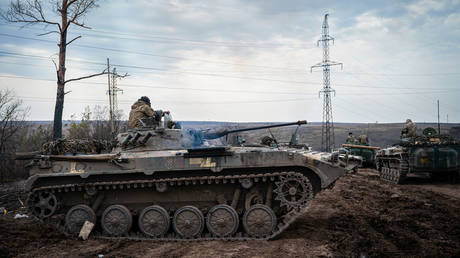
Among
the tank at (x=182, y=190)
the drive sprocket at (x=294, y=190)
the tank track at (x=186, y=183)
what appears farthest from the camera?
the tank at (x=182, y=190)

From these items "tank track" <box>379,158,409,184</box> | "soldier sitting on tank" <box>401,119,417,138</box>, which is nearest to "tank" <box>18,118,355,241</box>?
"tank track" <box>379,158,409,184</box>

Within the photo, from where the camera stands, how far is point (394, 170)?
18.3m

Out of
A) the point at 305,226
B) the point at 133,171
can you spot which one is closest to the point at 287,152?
the point at 305,226

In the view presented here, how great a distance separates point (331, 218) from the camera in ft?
32.6

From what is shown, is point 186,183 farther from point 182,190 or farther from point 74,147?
point 74,147

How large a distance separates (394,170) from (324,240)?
41.0 ft

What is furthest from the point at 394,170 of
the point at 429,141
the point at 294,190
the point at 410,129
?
the point at 294,190

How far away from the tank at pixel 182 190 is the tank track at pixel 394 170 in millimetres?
10464

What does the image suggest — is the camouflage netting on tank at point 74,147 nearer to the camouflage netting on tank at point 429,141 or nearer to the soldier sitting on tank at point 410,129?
the camouflage netting on tank at point 429,141

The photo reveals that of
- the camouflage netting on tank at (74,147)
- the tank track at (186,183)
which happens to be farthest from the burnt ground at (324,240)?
the camouflage netting on tank at (74,147)

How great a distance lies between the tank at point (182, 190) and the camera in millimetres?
8164

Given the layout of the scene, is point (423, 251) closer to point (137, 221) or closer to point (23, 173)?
point (137, 221)

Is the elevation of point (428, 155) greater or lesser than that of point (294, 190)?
greater

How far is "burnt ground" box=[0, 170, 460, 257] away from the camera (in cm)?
702
